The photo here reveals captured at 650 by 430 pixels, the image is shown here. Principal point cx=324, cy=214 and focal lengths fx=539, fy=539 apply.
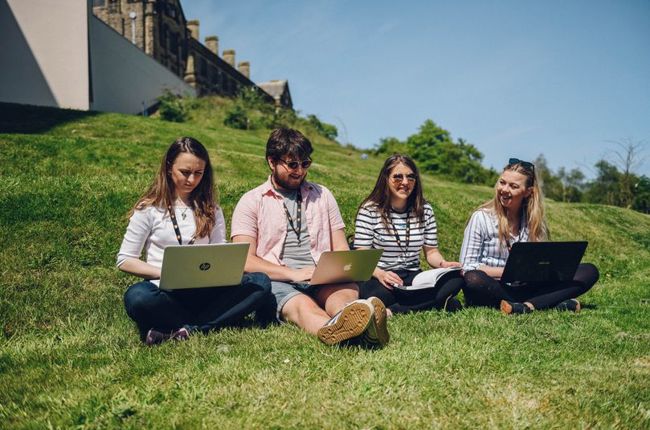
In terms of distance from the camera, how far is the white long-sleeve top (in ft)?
13.5

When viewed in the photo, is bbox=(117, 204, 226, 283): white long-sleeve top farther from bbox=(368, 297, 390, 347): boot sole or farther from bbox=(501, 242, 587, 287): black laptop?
bbox=(501, 242, 587, 287): black laptop

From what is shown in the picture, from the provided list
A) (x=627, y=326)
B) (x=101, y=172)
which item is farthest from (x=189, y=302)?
(x=101, y=172)

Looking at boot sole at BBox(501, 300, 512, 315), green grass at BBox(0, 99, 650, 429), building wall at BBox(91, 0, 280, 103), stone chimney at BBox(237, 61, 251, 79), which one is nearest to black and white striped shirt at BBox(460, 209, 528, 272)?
boot sole at BBox(501, 300, 512, 315)

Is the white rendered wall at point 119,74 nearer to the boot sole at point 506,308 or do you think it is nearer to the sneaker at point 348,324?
the boot sole at point 506,308

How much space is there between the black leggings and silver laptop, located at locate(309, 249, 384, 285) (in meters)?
1.32

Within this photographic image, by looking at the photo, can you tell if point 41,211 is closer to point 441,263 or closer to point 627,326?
point 441,263

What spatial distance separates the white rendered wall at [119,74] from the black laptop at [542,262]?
2271 cm

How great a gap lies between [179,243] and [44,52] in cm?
2156

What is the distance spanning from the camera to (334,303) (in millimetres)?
4172

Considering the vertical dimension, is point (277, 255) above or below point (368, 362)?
above

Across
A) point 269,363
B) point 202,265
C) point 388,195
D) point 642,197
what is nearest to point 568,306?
point 388,195

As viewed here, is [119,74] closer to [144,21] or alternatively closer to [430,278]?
[144,21]

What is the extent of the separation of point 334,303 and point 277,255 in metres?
0.73

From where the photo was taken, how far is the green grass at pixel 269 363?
2492mm
